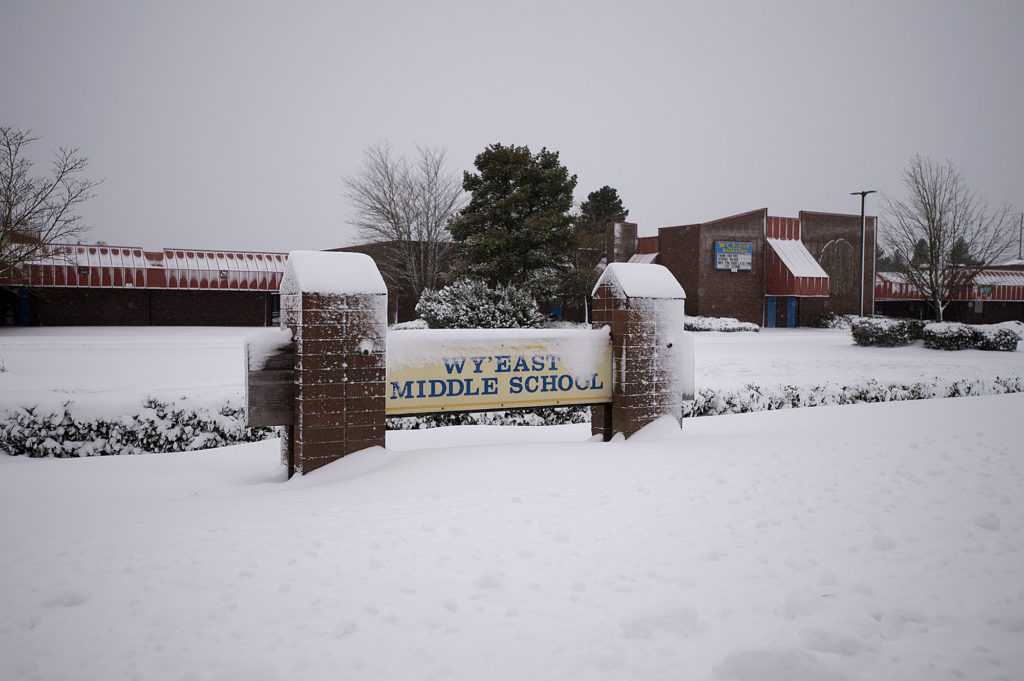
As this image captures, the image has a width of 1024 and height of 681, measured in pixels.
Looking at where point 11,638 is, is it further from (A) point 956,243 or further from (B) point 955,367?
(A) point 956,243

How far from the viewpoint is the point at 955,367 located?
52.4ft

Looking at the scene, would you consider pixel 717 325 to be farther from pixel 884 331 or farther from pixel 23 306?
pixel 23 306

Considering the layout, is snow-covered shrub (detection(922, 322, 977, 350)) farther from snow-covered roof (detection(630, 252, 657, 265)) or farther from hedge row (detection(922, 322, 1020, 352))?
snow-covered roof (detection(630, 252, 657, 265))

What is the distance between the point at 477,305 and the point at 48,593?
863 inches

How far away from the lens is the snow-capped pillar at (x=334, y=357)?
531cm

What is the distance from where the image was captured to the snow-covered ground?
8.41ft

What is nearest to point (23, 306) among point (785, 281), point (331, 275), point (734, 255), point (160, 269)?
point (160, 269)

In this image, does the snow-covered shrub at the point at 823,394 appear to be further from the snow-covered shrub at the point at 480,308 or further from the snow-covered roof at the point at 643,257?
the snow-covered roof at the point at 643,257

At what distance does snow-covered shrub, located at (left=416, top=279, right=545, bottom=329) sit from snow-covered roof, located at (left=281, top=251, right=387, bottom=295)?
17530mm

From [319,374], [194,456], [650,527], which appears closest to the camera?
[650,527]

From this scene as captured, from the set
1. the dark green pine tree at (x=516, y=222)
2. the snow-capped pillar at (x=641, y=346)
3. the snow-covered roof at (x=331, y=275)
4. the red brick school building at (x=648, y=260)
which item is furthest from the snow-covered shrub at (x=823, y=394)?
the red brick school building at (x=648, y=260)

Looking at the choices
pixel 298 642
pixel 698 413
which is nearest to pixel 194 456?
pixel 298 642

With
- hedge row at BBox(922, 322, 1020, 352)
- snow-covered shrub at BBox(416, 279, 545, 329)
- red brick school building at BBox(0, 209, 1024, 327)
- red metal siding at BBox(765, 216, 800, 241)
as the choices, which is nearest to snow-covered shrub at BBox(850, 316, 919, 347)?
hedge row at BBox(922, 322, 1020, 352)

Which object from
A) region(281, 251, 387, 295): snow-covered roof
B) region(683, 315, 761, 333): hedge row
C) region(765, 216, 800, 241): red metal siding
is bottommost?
region(683, 315, 761, 333): hedge row
